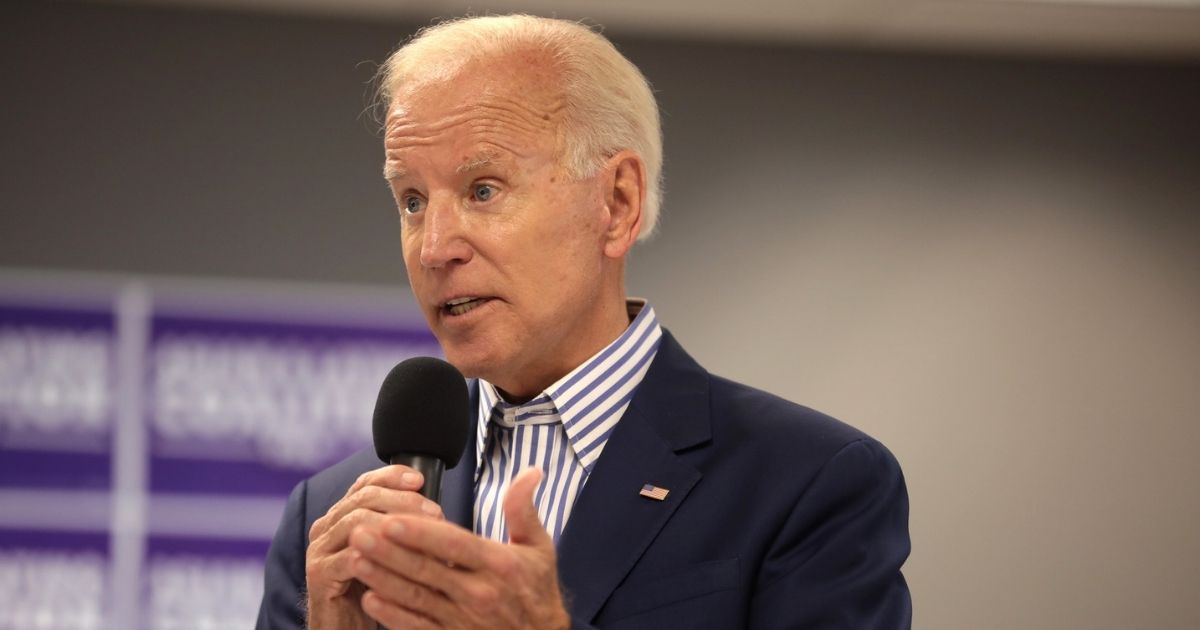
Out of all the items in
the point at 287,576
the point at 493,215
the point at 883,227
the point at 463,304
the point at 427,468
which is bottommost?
the point at 287,576

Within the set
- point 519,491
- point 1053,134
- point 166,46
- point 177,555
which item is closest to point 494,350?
point 519,491

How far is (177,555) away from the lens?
4.43m

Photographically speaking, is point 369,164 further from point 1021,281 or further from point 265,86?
point 1021,281

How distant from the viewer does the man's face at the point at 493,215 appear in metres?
1.70

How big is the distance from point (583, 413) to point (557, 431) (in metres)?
0.05

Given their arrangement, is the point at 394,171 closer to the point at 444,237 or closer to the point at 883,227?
the point at 444,237

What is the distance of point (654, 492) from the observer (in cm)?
168

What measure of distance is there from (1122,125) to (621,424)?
3.84 meters

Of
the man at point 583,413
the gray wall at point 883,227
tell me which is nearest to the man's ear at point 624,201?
the man at point 583,413

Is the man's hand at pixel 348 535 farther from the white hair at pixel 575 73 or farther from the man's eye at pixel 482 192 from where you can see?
the white hair at pixel 575 73

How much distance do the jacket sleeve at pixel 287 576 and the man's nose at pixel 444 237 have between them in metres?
0.43

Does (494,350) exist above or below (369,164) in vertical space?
below

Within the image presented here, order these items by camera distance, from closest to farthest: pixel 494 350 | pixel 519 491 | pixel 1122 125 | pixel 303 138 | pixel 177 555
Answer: pixel 519 491 < pixel 494 350 < pixel 177 555 < pixel 303 138 < pixel 1122 125

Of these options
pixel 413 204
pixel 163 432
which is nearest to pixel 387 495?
pixel 413 204
